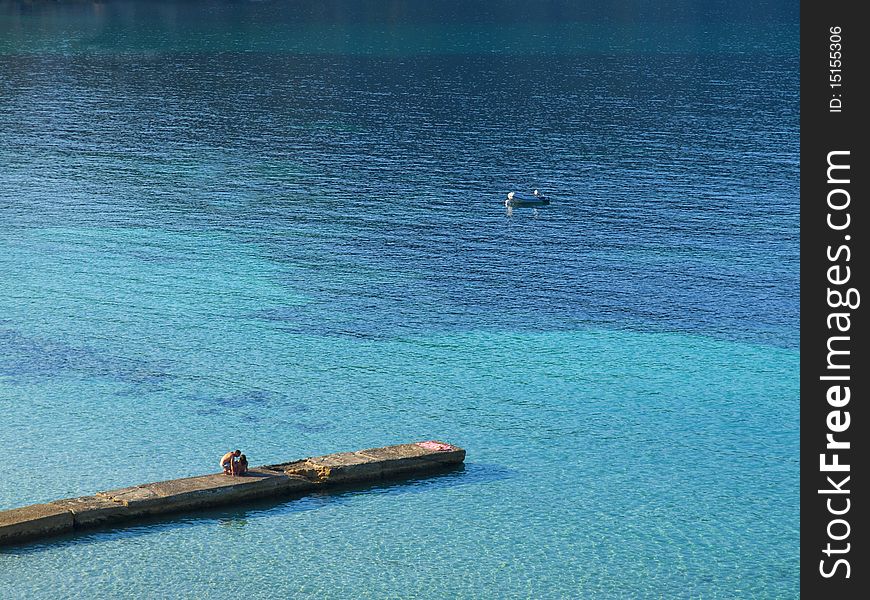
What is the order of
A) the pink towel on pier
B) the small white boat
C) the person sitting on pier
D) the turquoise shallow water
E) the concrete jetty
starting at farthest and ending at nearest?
the small white boat → the pink towel on pier → the person sitting on pier → the turquoise shallow water → the concrete jetty

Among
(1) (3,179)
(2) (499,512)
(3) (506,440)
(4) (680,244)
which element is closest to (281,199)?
(1) (3,179)

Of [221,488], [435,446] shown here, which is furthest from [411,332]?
[221,488]

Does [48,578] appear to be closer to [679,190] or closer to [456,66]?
[679,190]

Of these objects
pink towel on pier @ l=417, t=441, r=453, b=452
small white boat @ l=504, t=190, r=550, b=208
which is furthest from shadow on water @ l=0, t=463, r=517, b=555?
small white boat @ l=504, t=190, r=550, b=208

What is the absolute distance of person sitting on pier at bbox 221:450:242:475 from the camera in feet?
162

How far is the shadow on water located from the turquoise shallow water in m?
0.17

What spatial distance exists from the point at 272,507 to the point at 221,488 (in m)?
2.14

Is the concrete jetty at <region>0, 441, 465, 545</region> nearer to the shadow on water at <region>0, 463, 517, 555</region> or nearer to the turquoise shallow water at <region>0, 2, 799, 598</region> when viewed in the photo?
the shadow on water at <region>0, 463, 517, 555</region>

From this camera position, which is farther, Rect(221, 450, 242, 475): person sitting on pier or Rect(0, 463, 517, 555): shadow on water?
Rect(221, 450, 242, 475): person sitting on pier

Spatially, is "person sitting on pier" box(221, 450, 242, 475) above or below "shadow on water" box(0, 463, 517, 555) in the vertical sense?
above

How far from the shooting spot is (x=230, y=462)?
49.4 meters
